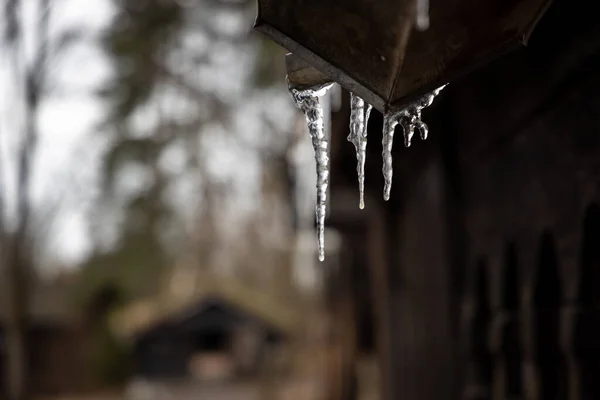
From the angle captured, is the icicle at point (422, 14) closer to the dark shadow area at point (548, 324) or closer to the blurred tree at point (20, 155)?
the dark shadow area at point (548, 324)

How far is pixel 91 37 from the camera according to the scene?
18.3 metres

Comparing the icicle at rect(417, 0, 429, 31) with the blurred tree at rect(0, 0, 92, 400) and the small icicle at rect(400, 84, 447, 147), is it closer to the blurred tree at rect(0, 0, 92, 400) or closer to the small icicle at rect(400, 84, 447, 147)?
the small icicle at rect(400, 84, 447, 147)

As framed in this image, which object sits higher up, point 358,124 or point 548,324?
point 358,124

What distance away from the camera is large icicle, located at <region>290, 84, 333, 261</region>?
1706 mm

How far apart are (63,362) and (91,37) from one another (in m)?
18.3

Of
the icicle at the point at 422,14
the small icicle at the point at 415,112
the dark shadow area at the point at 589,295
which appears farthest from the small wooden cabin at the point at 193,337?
the icicle at the point at 422,14

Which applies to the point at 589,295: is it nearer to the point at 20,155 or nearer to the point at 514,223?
the point at 514,223

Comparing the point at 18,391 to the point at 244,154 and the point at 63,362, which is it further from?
the point at 63,362

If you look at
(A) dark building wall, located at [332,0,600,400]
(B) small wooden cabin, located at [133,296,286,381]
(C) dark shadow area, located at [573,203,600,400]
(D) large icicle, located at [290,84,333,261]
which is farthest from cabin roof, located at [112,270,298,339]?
(D) large icicle, located at [290,84,333,261]

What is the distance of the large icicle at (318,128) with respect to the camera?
5.60ft

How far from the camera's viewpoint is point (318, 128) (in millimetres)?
1797

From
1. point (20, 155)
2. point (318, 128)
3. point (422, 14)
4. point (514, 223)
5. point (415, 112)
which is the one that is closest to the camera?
point (422, 14)

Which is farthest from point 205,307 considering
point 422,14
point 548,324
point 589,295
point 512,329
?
point 422,14

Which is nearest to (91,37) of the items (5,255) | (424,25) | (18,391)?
(5,255)
